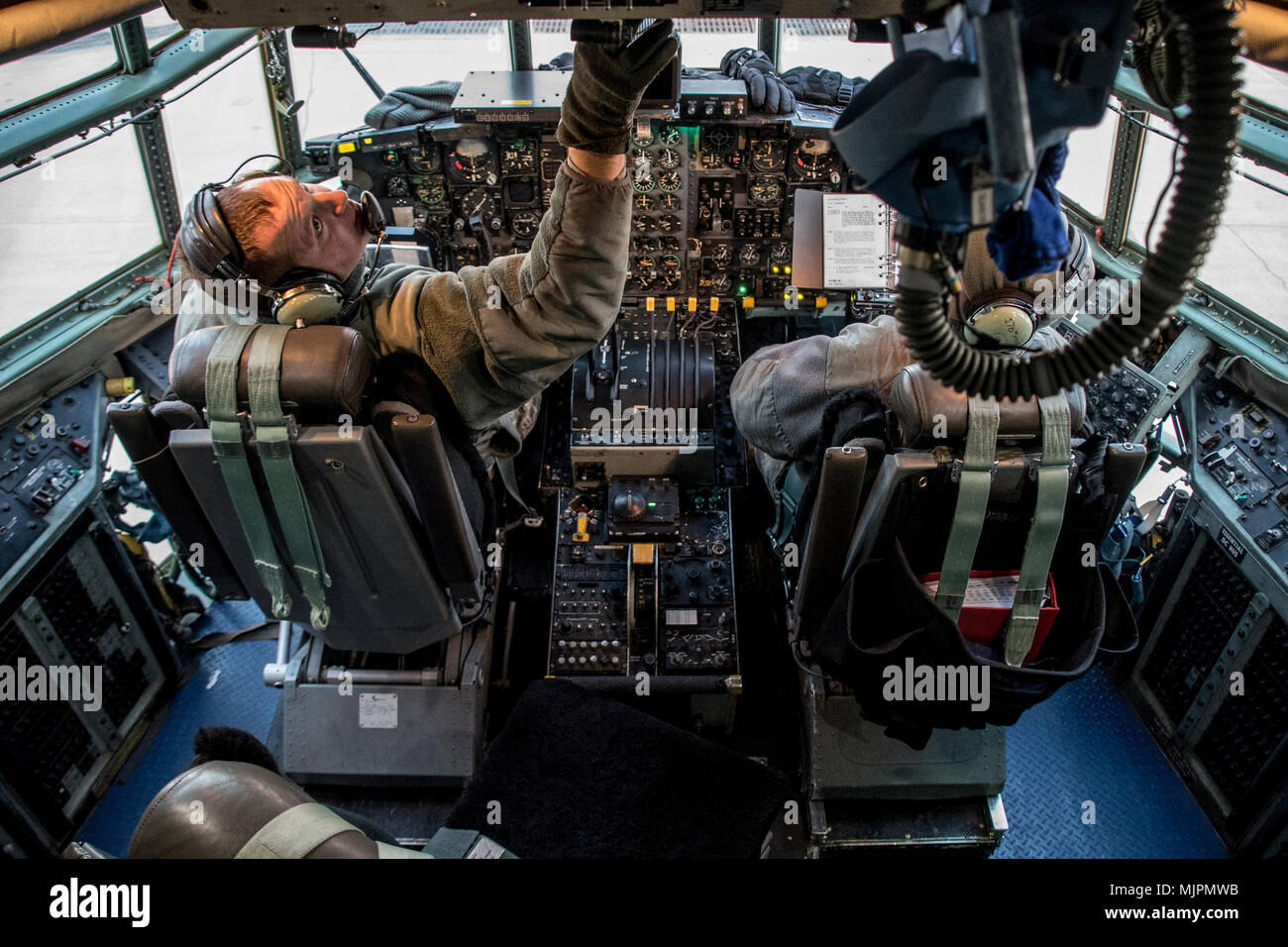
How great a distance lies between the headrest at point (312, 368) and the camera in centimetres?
174

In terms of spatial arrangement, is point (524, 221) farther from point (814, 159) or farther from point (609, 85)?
point (609, 85)

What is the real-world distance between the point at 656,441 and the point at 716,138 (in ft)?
3.73

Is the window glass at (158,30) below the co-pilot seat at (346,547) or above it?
above

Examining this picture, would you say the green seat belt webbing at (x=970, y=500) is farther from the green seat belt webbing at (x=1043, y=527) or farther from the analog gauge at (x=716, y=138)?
the analog gauge at (x=716, y=138)

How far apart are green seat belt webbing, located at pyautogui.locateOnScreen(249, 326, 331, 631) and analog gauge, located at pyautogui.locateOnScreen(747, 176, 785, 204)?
2.10 metres

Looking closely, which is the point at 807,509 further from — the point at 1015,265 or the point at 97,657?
the point at 97,657

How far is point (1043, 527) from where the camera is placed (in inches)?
73.2

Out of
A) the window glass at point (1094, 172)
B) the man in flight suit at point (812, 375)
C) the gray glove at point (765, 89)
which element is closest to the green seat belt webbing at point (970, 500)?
the man in flight suit at point (812, 375)

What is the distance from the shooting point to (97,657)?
284cm

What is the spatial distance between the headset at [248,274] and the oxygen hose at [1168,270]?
128 centimetres

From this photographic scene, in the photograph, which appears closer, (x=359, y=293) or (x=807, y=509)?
(x=359, y=293)
